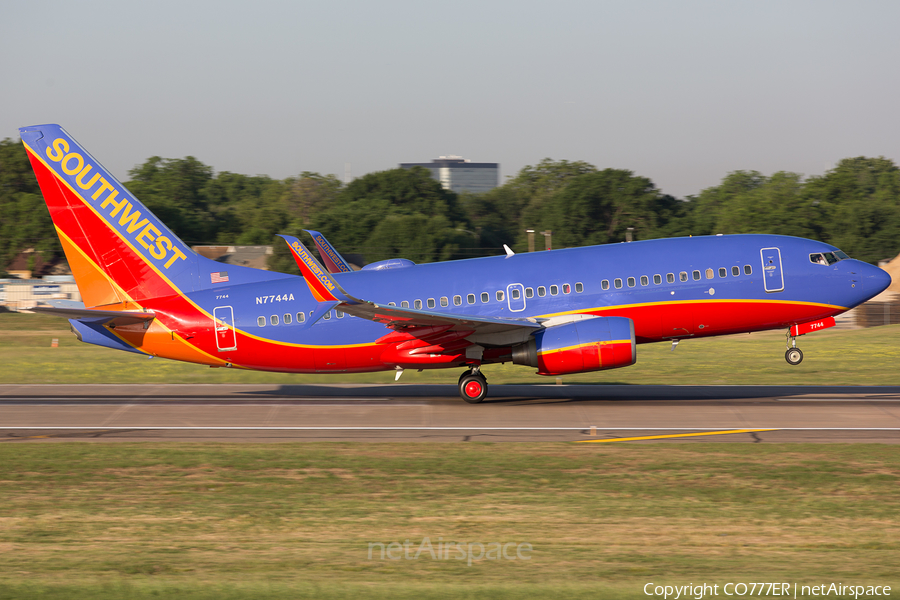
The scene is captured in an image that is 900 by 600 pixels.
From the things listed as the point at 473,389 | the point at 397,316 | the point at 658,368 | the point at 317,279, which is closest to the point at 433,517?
the point at 317,279

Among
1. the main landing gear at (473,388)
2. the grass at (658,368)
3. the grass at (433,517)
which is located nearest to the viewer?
the grass at (433,517)

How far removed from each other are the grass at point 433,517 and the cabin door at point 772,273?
7717 millimetres

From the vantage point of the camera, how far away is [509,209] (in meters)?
151

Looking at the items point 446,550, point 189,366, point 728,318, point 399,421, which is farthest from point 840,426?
point 189,366

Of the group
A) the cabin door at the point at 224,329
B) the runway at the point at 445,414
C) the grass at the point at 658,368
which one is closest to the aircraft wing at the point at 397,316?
the runway at the point at 445,414

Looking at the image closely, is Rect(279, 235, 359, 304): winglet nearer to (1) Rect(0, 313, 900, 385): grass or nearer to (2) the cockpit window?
(1) Rect(0, 313, 900, 385): grass

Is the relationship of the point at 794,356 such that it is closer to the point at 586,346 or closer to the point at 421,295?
the point at 586,346

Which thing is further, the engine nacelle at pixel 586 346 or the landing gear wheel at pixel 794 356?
the landing gear wheel at pixel 794 356

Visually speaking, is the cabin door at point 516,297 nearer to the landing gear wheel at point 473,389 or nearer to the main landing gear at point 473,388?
the main landing gear at point 473,388

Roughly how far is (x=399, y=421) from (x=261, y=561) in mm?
11780

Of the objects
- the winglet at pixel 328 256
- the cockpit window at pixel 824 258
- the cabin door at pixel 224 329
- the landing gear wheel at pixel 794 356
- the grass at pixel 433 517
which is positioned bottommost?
the grass at pixel 433 517

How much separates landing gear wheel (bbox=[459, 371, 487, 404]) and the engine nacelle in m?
2.52

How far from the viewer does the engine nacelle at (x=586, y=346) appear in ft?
79.7

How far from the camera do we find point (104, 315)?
25.8 metres
